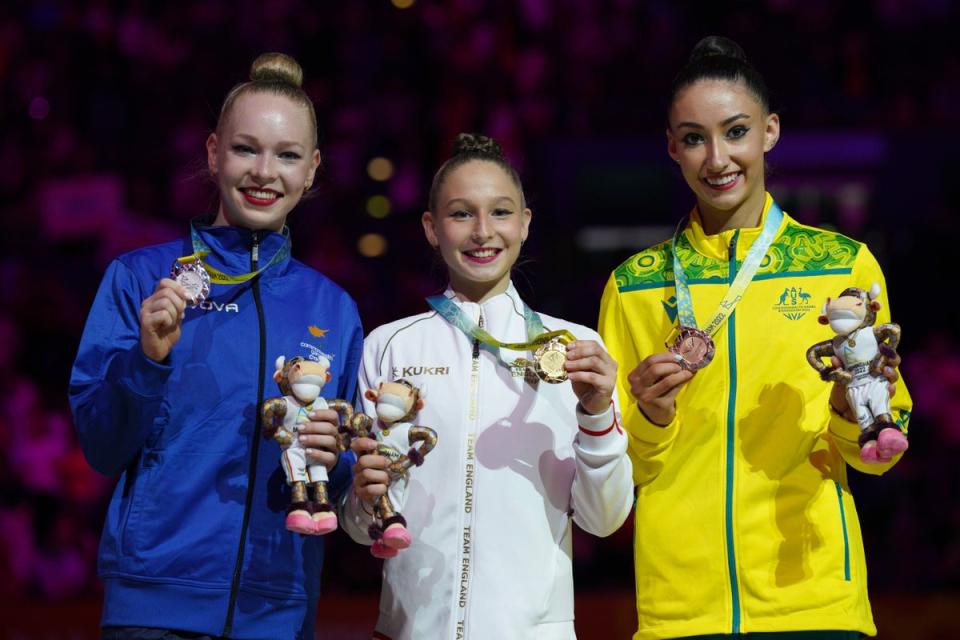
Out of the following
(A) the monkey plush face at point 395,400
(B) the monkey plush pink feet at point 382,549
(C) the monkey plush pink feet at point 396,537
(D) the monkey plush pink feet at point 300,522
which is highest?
(A) the monkey plush face at point 395,400

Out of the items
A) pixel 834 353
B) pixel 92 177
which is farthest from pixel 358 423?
pixel 92 177

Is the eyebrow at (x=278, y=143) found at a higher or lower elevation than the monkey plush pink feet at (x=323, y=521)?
higher

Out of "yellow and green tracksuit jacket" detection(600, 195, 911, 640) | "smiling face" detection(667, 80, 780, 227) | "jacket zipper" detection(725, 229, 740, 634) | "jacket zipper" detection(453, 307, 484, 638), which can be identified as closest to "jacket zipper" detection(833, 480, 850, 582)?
"yellow and green tracksuit jacket" detection(600, 195, 911, 640)

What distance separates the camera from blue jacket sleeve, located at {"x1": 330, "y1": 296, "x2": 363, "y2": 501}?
306cm

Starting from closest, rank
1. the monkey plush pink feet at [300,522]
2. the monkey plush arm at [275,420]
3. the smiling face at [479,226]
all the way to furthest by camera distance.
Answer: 1. the monkey plush pink feet at [300,522]
2. the monkey plush arm at [275,420]
3. the smiling face at [479,226]

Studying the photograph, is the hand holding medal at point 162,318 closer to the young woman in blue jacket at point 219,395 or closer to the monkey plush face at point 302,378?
the young woman in blue jacket at point 219,395

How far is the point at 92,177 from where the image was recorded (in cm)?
807

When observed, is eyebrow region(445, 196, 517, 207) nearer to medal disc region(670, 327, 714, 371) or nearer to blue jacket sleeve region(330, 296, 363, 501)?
blue jacket sleeve region(330, 296, 363, 501)

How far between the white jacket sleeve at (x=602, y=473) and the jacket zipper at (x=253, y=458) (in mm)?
697

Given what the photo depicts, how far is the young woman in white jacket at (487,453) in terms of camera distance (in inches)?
113

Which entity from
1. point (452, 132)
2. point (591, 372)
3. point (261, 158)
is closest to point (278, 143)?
point (261, 158)

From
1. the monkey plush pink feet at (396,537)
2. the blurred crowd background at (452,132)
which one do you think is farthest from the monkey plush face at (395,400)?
the blurred crowd background at (452,132)

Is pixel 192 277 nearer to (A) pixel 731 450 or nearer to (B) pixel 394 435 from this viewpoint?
(B) pixel 394 435

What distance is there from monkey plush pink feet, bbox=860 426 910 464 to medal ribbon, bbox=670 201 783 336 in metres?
0.48
